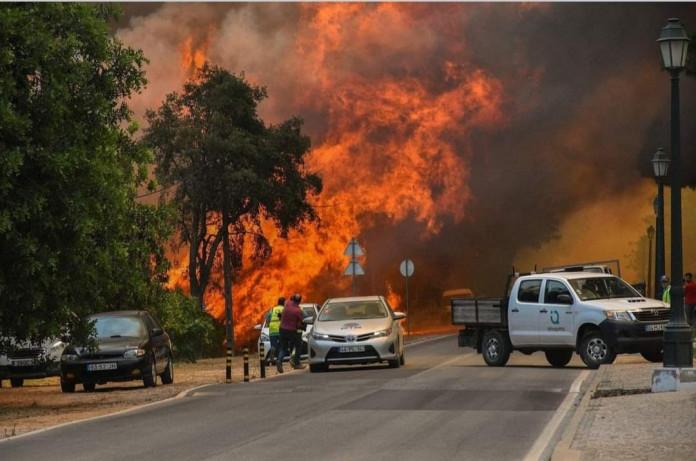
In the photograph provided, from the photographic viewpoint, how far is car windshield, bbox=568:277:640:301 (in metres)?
30.0

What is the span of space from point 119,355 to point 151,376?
864 millimetres

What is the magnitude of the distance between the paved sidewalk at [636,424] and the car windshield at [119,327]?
1064 centimetres

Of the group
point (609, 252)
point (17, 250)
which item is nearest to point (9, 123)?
point (17, 250)

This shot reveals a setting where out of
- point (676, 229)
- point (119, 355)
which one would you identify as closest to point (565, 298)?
point (676, 229)

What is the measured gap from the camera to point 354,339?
3139 cm

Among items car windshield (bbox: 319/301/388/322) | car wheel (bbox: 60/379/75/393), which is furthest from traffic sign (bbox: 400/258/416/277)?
car wheel (bbox: 60/379/75/393)

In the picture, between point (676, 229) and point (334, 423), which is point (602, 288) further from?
point (334, 423)

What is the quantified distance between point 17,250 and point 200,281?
124ft

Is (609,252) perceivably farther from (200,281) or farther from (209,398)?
(209,398)

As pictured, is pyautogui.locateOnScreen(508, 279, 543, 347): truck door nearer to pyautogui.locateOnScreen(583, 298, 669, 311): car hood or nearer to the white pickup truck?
the white pickup truck

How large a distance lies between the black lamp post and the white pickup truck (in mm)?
7082

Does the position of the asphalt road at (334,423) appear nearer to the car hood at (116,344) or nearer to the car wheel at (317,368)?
the car hood at (116,344)

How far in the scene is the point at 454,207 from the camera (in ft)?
236

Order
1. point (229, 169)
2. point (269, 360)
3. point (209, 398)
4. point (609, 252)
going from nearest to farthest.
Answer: point (209, 398) → point (269, 360) → point (229, 169) → point (609, 252)
